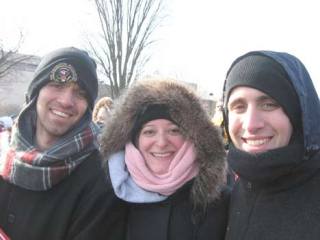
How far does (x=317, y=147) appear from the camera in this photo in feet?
6.50

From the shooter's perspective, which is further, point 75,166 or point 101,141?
point 101,141

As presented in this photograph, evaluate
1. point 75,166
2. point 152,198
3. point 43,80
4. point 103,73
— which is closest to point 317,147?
point 152,198

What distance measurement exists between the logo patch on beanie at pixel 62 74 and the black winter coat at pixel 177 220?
0.98 m

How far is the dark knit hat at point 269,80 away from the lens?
2.00m

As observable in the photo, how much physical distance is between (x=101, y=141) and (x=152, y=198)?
59 centimetres

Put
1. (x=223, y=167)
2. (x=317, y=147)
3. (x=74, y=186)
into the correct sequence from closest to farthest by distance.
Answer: (x=317, y=147), (x=74, y=186), (x=223, y=167)

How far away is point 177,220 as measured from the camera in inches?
107

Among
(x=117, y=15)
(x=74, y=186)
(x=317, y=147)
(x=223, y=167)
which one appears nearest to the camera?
(x=317, y=147)

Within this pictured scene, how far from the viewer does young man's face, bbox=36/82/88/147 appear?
2.77m

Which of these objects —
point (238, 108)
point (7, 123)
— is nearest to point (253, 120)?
point (238, 108)

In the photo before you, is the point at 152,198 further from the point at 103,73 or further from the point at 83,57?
the point at 103,73

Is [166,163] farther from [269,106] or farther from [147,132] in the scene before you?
[269,106]

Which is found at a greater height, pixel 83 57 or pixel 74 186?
pixel 83 57

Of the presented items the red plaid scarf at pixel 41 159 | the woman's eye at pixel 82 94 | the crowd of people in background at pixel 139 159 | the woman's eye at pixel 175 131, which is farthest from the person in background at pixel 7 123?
the woman's eye at pixel 175 131
